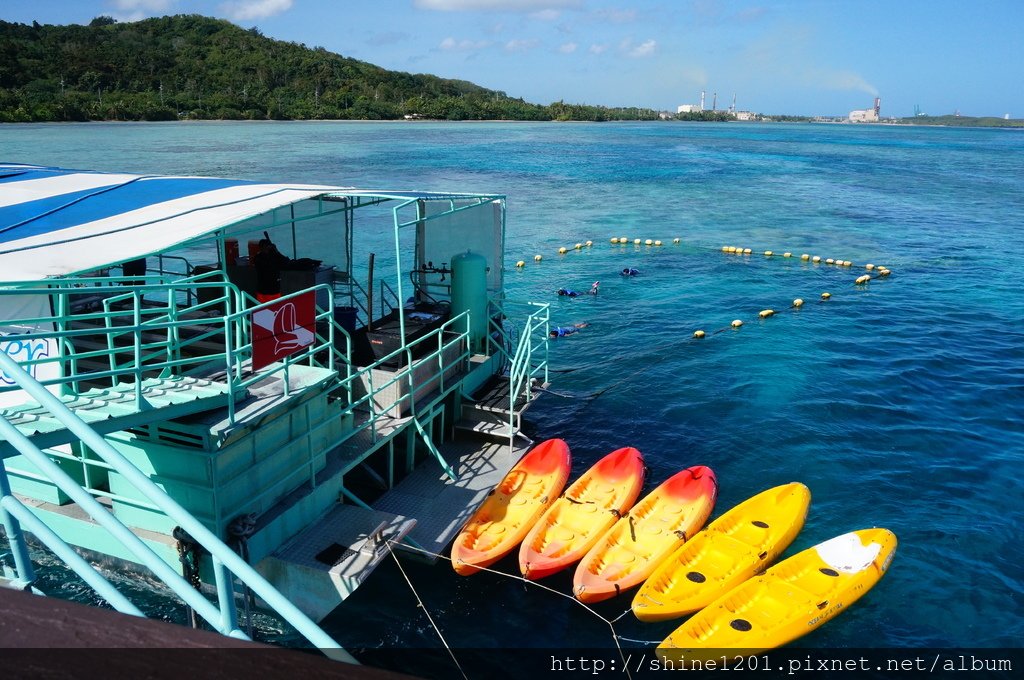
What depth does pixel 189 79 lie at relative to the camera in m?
130

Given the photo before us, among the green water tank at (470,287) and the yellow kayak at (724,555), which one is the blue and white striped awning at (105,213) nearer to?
the green water tank at (470,287)

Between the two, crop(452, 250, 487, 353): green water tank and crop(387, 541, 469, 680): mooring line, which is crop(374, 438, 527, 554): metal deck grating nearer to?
crop(387, 541, 469, 680): mooring line

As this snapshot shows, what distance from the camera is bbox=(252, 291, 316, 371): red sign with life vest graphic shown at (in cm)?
954

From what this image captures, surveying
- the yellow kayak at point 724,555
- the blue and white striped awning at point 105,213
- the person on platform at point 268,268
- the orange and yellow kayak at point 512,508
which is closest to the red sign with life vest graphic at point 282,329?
the blue and white striped awning at point 105,213

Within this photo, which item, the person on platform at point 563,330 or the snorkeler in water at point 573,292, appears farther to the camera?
the snorkeler in water at point 573,292

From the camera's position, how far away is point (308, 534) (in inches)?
419

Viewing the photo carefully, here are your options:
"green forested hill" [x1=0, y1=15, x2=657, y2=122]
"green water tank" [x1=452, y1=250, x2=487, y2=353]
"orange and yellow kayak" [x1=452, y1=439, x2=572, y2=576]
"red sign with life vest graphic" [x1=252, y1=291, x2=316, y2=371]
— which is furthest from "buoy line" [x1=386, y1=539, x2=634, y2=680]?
"green forested hill" [x1=0, y1=15, x2=657, y2=122]

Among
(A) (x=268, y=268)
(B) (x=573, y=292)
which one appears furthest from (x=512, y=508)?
(B) (x=573, y=292)

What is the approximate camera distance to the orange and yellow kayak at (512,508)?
39.6 feet

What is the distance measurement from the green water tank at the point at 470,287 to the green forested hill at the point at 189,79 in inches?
4185

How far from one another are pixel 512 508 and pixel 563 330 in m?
14.2

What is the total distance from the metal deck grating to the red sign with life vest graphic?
3772mm

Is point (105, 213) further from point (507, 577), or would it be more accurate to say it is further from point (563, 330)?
point (563, 330)

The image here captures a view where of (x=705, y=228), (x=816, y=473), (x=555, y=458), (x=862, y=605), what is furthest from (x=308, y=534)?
(x=705, y=228)
